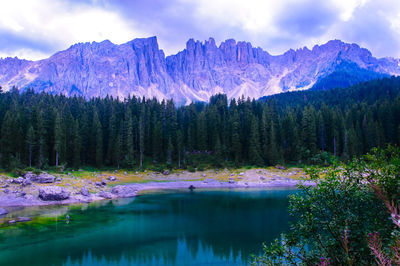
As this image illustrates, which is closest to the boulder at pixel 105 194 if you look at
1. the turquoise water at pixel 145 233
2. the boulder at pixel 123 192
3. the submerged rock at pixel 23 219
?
the boulder at pixel 123 192

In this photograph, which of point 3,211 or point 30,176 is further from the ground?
point 30,176

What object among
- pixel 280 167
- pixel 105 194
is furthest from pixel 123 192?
pixel 280 167

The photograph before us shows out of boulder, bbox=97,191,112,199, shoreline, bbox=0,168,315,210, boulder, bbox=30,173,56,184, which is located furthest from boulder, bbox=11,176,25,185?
boulder, bbox=97,191,112,199

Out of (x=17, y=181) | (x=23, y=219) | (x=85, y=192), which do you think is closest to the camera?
(x=23, y=219)

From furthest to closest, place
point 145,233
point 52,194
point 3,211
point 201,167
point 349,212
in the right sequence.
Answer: point 201,167
point 52,194
point 3,211
point 145,233
point 349,212

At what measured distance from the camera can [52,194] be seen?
136 feet

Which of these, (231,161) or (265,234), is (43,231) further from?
(231,161)

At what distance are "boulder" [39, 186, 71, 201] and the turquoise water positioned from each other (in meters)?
3.89

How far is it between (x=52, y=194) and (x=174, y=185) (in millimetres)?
28694

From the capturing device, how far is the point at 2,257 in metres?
20.5

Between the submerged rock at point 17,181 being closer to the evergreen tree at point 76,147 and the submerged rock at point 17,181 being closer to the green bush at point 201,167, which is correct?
the evergreen tree at point 76,147

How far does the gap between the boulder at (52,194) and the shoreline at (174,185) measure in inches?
21.3

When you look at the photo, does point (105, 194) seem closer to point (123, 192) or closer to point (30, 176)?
point (123, 192)

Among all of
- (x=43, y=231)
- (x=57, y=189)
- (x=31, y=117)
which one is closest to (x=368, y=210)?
(x=43, y=231)
